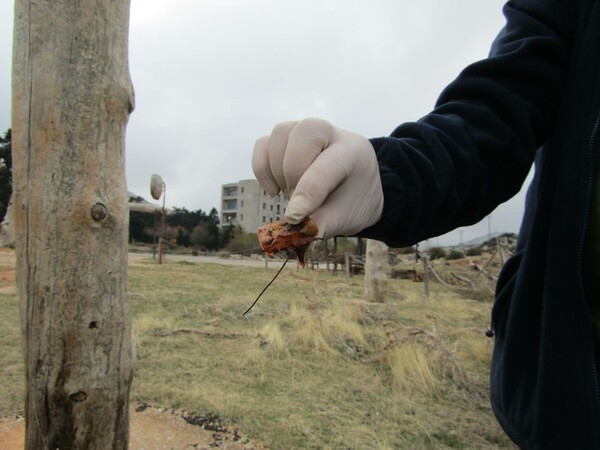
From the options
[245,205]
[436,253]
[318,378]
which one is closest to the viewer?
[318,378]

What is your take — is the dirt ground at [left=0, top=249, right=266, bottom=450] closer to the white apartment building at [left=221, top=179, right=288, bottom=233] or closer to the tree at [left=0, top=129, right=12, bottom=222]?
the tree at [left=0, top=129, right=12, bottom=222]

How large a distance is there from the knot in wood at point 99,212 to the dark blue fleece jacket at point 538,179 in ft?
4.22

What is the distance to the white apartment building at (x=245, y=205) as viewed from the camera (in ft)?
163

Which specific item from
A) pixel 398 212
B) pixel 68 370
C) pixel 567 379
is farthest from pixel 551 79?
pixel 68 370

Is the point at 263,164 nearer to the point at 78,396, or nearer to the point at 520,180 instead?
the point at 520,180

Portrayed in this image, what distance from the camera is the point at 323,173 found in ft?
2.48

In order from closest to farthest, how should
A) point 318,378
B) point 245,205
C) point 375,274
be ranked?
point 318,378, point 375,274, point 245,205

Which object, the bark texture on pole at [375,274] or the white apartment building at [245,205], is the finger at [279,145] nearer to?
the bark texture on pole at [375,274]

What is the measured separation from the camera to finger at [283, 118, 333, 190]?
769 millimetres

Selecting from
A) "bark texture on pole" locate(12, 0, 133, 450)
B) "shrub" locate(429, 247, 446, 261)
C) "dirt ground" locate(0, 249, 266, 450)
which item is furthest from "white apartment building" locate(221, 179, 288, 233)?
"bark texture on pole" locate(12, 0, 133, 450)

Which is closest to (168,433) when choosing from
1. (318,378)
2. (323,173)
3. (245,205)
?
(318,378)

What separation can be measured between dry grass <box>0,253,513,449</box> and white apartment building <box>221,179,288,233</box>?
4179cm

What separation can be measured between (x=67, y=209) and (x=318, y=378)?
2925mm

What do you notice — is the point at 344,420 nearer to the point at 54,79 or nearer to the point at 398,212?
the point at 398,212
